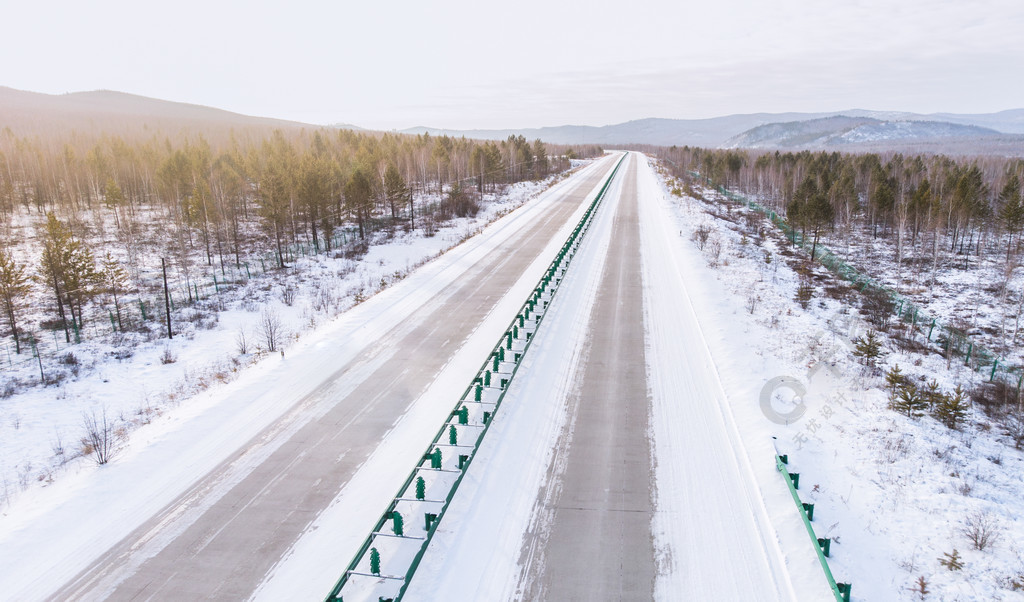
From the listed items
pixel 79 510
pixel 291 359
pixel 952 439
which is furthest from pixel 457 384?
pixel 952 439

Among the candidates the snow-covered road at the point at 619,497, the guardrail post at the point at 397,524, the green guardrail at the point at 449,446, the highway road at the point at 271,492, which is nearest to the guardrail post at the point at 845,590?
the snow-covered road at the point at 619,497

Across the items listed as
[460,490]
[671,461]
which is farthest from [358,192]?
[671,461]

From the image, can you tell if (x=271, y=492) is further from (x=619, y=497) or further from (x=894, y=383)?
(x=894, y=383)

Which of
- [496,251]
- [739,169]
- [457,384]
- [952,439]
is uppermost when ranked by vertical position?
[739,169]

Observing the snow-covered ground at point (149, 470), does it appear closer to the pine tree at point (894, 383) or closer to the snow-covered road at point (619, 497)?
the snow-covered road at point (619, 497)

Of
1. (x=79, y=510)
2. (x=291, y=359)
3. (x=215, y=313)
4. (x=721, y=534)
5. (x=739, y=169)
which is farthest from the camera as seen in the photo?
(x=739, y=169)

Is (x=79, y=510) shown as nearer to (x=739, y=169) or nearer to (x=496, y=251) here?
(x=496, y=251)
